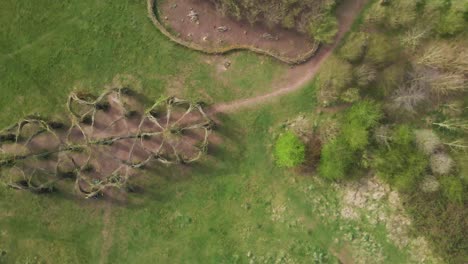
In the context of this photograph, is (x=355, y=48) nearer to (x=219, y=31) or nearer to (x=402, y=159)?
(x=402, y=159)

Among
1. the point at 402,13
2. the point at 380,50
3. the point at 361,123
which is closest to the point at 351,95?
the point at 361,123

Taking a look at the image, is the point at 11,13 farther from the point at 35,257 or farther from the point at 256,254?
the point at 256,254

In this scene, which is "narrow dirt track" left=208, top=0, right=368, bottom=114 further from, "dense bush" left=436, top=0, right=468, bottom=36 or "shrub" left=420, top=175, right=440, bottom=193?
"shrub" left=420, top=175, right=440, bottom=193

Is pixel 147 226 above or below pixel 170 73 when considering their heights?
below

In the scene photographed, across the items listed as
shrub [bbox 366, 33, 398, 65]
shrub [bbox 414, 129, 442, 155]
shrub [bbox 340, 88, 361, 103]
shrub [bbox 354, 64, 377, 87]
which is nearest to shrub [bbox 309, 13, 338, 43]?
shrub [bbox 366, 33, 398, 65]

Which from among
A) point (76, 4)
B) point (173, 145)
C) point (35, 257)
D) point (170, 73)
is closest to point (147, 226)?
point (173, 145)

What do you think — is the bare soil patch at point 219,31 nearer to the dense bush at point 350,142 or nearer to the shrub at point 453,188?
the dense bush at point 350,142

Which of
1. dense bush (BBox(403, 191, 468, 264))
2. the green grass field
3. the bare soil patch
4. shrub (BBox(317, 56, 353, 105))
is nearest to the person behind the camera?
shrub (BBox(317, 56, 353, 105))
